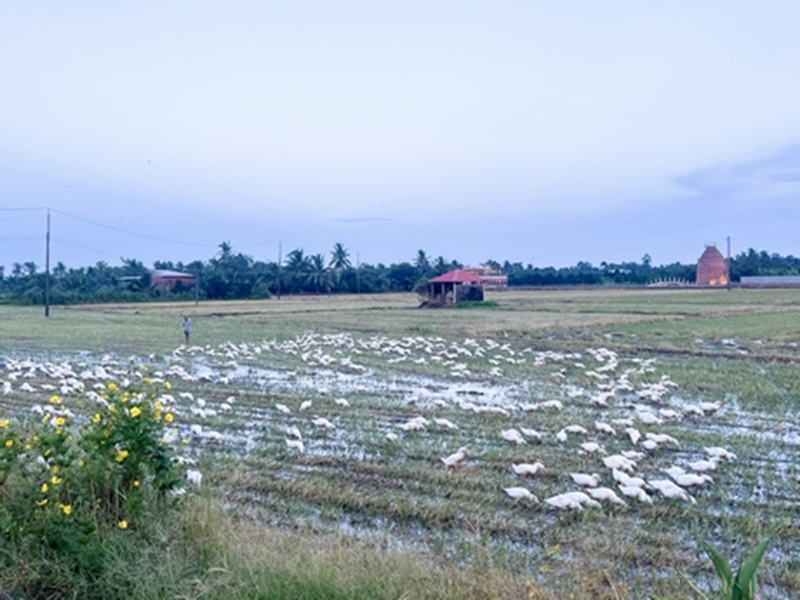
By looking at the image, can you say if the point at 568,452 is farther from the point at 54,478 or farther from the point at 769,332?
the point at 769,332

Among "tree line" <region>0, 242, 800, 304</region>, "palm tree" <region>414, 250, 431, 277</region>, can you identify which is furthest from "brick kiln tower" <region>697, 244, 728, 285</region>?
"palm tree" <region>414, 250, 431, 277</region>

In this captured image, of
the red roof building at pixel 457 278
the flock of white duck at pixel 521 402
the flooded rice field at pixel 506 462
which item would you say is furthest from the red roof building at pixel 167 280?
the flooded rice field at pixel 506 462

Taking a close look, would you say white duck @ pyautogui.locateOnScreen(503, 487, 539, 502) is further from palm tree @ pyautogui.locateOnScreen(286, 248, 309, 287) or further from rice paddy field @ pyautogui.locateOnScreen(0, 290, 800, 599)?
palm tree @ pyautogui.locateOnScreen(286, 248, 309, 287)

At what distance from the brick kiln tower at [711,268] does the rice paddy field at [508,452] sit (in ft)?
252

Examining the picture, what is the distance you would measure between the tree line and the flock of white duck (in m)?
47.8

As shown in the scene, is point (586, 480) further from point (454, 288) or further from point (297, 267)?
point (297, 267)

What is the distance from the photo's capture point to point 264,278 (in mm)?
84812

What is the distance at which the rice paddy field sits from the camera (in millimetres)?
5180

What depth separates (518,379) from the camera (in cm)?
1555

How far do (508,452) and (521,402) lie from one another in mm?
4118

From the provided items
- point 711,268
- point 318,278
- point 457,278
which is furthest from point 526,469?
point 711,268

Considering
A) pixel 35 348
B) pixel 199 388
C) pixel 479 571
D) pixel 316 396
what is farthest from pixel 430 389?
pixel 35 348

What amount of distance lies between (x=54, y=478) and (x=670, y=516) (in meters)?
4.86

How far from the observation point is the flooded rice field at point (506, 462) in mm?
5469
